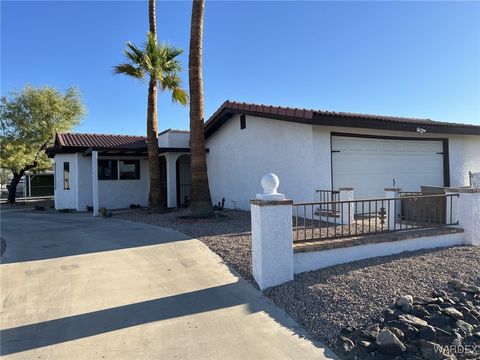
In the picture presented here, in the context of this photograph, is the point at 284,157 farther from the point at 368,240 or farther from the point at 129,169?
the point at 129,169

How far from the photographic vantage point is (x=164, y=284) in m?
5.46

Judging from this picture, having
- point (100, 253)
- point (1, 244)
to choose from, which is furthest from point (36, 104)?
point (100, 253)

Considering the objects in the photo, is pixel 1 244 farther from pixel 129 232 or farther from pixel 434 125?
pixel 434 125

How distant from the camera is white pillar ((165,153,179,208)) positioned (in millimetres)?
16047

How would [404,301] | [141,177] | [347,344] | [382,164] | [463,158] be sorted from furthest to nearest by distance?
[141,177], [463,158], [382,164], [404,301], [347,344]

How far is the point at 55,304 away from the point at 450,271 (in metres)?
5.92

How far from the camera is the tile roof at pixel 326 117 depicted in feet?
30.9

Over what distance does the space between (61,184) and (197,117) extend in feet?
33.6

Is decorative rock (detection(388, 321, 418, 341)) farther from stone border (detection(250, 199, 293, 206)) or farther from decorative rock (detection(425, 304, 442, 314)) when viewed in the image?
stone border (detection(250, 199, 293, 206))

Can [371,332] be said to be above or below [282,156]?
below

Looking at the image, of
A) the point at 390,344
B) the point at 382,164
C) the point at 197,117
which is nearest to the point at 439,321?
the point at 390,344

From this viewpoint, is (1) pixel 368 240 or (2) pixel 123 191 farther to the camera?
(2) pixel 123 191

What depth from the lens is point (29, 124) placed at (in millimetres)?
22891

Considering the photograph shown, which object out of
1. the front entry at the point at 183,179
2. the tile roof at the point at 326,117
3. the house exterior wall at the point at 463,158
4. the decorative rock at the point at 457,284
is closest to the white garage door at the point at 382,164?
the house exterior wall at the point at 463,158
